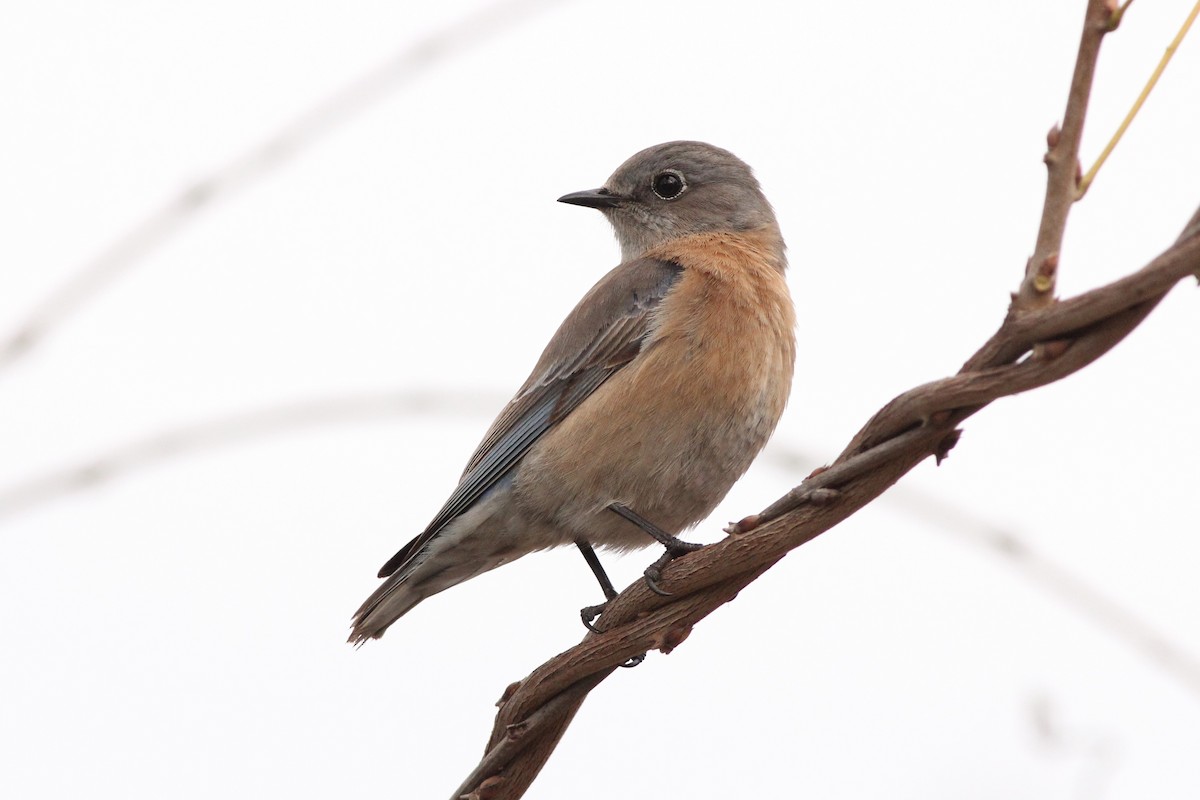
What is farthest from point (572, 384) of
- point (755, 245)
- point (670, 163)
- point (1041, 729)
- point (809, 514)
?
point (809, 514)

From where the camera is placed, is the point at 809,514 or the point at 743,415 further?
the point at 743,415

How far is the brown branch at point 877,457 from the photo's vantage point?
250cm

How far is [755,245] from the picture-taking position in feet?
23.3

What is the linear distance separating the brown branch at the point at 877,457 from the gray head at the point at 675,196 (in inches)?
155

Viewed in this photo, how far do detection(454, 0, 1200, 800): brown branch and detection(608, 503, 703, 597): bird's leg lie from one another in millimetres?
35

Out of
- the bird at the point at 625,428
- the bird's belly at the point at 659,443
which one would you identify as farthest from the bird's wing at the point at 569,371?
the bird's belly at the point at 659,443

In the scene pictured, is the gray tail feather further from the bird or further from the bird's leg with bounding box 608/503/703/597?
the bird's leg with bounding box 608/503/703/597

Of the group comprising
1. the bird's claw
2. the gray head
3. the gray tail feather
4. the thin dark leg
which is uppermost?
the gray head

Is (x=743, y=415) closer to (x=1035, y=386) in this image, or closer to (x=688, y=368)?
(x=688, y=368)

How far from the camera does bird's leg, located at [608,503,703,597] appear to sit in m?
3.61

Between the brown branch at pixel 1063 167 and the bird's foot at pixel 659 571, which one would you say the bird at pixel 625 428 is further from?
the brown branch at pixel 1063 167

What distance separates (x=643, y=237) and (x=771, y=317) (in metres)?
1.72

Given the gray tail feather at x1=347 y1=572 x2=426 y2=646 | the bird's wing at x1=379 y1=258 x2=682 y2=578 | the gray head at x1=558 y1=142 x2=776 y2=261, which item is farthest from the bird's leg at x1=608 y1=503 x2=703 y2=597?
the gray head at x1=558 y1=142 x2=776 y2=261

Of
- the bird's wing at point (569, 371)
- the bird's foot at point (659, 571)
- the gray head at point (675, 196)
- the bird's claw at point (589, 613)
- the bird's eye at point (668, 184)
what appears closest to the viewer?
the bird's foot at point (659, 571)
